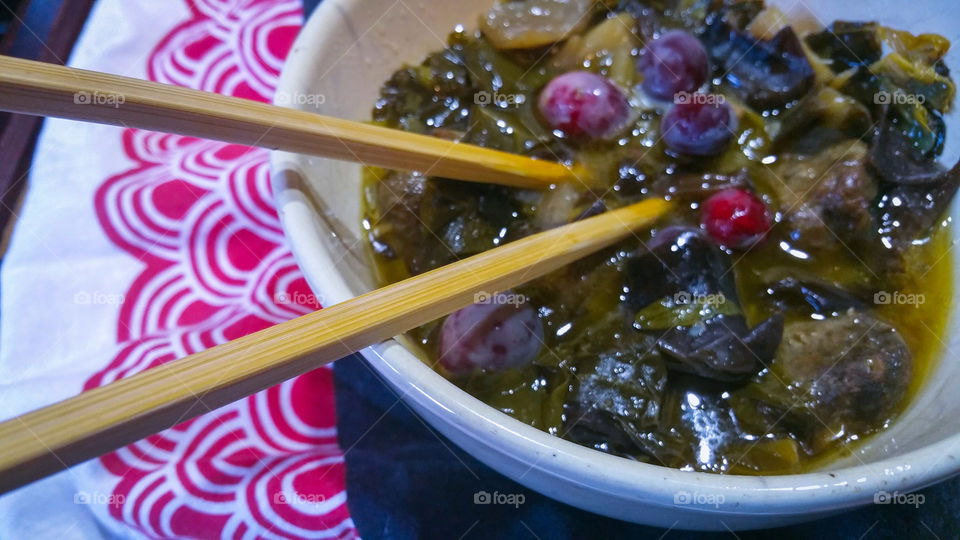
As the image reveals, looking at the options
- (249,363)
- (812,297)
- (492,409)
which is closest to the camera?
(249,363)

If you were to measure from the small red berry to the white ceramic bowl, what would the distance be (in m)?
0.42

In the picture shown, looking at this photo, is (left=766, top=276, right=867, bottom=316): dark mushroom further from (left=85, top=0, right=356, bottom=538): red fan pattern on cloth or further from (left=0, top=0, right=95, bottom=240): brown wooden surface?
(left=0, top=0, right=95, bottom=240): brown wooden surface

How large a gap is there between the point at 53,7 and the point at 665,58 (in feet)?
5.16

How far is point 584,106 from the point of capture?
4.92 feet

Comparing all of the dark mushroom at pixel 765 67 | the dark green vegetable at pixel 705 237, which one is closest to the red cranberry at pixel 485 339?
the dark green vegetable at pixel 705 237

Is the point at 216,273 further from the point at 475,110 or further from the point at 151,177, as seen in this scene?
the point at 475,110

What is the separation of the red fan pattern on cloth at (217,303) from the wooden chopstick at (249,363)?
47 cm

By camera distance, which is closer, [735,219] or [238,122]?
[238,122]

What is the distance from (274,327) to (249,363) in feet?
0.28

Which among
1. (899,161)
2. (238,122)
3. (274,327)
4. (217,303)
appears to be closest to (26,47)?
(217,303)

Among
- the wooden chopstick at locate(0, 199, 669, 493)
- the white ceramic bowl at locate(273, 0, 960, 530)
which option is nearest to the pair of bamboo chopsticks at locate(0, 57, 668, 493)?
the wooden chopstick at locate(0, 199, 669, 493)

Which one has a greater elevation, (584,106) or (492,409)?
(584,106)

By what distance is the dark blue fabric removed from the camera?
47.8 inches

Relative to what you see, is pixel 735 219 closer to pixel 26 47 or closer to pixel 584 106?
pixel 584 106
